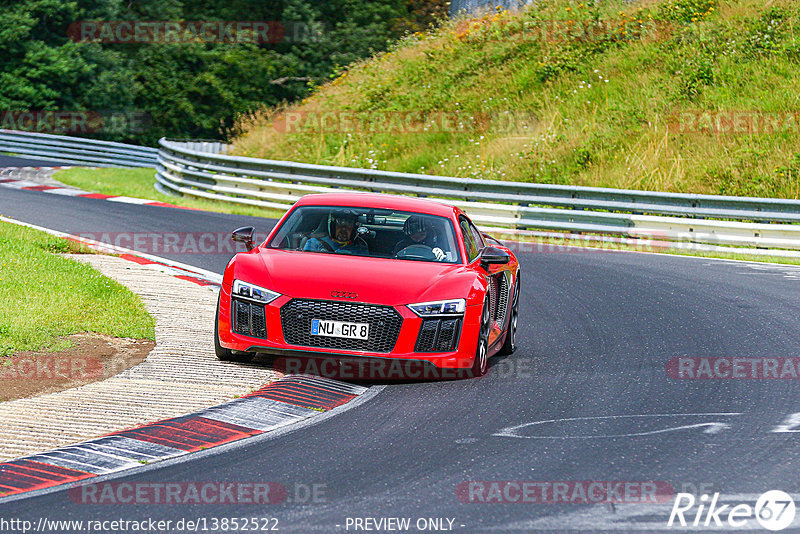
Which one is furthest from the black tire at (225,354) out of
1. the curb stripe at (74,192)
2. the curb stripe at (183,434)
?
the curb stripe at (74,192)

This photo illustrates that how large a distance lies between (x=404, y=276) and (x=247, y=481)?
321cm

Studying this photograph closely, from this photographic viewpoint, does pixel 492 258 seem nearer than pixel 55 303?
Yes

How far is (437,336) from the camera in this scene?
8.80 metres

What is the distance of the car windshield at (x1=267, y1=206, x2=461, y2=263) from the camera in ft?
32.0

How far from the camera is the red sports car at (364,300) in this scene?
8.70 metres

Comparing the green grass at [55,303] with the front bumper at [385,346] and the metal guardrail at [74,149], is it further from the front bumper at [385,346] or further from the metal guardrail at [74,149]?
the metal guardrail at [74,149]

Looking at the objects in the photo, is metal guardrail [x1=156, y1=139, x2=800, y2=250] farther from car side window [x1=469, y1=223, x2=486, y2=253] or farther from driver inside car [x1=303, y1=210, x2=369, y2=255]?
driver inside car [x1=303, y1=210, x2=369, y2=255]

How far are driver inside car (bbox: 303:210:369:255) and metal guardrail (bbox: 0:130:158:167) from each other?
93.8 ft

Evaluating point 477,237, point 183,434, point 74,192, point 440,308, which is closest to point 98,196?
point 74,192

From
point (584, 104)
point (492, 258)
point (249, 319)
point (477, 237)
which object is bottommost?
point (249, 319)

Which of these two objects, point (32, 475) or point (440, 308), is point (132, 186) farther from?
point (32, 475)

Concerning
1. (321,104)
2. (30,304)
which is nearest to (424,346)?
(30,304)

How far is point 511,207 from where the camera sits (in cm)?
2148

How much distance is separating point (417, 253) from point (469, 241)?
0.81 m
